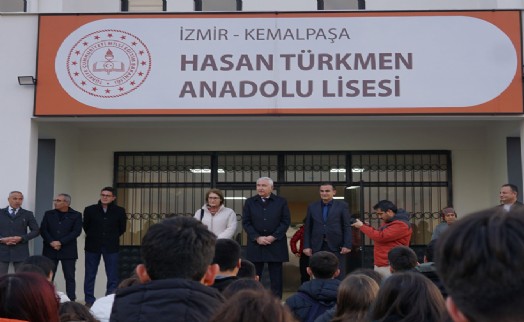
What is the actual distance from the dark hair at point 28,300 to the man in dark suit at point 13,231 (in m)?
6.36

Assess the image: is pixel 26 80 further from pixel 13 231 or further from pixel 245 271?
pixel 245 271

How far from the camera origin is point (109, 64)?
30.0ft

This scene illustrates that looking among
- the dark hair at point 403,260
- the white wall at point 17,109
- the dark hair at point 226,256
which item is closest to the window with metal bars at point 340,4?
the white wall at point 17,109

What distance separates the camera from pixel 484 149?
1099 centimetres

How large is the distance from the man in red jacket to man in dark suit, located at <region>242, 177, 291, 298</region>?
1000 mm

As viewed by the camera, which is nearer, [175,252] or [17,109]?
[175,252]

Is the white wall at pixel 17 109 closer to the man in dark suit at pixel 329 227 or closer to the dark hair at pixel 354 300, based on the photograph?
the man in dark suit at pixel 329 227

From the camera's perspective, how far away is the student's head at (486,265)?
1397 mm

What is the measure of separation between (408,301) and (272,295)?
3.03ft

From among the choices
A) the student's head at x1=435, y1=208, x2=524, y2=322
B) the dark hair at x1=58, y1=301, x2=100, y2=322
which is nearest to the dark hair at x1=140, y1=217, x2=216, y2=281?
the dark hair at x1=58, y1=301, x2=100, y2=322

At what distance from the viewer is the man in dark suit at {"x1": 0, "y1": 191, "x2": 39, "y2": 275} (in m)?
8.84

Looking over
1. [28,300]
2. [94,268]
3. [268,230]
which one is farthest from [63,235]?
[28,300]

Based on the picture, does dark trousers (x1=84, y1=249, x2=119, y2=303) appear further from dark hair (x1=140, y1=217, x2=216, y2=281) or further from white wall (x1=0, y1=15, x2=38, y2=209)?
dark hair (x1=140, y1=217, x2=216, y2=281)

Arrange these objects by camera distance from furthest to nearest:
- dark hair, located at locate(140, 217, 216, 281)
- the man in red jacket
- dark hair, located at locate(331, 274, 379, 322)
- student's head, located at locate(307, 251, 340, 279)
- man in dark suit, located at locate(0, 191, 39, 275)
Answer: man in dark suit, located at locate(0, 191, 39, 275) < the man in red jacket < student's head, located at locate(307, 251, 340, 279) < dark hair, located at locate(331, 274, 379, 322) < dark hair, located at locate(140, 217, 216, 281)
